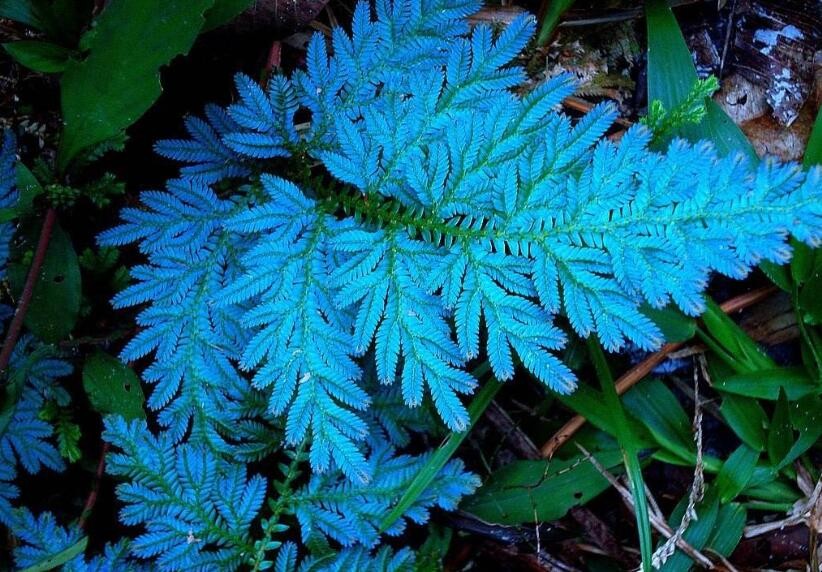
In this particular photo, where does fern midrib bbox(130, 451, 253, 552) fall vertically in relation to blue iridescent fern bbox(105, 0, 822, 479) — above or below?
below

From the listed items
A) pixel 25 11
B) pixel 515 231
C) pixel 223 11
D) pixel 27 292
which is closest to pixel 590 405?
pixel 515 231

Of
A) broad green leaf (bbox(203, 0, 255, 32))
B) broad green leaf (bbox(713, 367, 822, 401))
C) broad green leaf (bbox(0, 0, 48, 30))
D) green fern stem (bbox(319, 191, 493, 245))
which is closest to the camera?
green fern stem (bbox(319, 191, 493, 245))

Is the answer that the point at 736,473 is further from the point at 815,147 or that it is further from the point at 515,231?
the point at 515,231

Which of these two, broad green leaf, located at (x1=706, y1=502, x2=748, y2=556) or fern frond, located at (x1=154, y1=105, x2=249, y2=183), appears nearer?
fern frond, located at (x1=154, y1=105, x2=249, y2=183)

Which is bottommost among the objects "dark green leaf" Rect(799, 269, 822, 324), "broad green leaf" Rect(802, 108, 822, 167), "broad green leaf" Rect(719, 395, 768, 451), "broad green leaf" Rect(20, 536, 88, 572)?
"broad green leaf" Rect(719, 395, 768, 451)

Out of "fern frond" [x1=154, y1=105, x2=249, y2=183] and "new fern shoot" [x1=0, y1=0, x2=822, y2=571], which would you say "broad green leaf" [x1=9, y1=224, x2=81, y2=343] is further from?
"fern frond" [x1=154, y1=105, x2=249, y2=183]

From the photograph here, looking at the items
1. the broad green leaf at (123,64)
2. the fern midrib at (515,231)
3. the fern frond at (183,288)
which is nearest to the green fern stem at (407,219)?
the fern midrib at (515,231)

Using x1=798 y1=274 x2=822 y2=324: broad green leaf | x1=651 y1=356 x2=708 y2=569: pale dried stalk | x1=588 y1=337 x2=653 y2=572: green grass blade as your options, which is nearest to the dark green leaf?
x1=798 y1=274 x2=822 y2=324: broad green leaf
